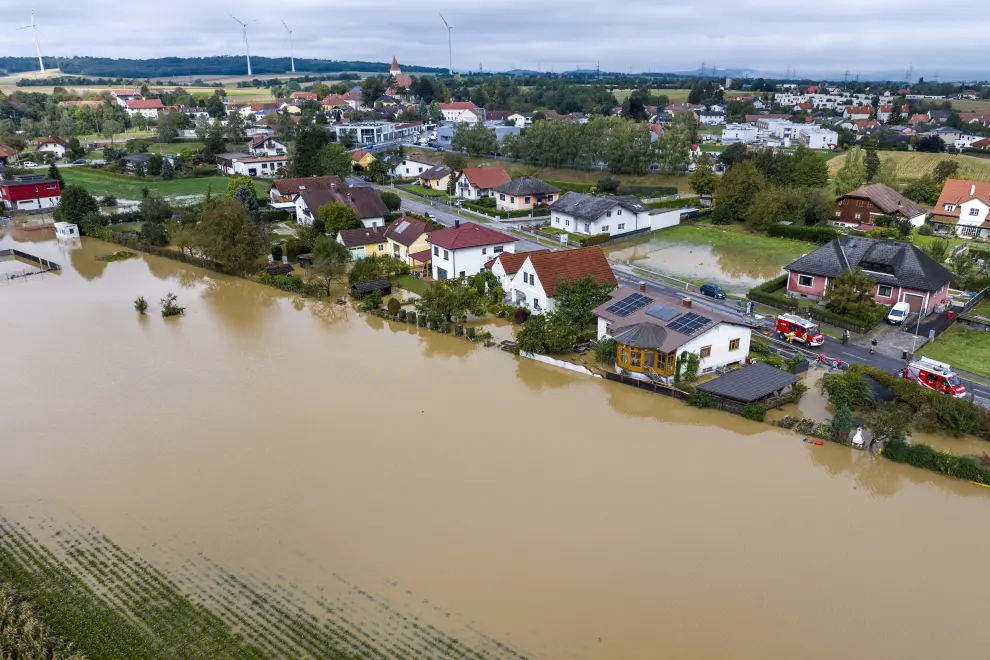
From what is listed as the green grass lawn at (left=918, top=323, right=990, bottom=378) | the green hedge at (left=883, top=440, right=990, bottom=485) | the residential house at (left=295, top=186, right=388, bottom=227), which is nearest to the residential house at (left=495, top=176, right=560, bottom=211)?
the residential house at (left=295, top=186, right=388, bottom=227)

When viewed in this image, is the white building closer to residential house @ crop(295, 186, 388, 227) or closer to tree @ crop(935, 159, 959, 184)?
tree @ crop(935, 159, 959, 184)

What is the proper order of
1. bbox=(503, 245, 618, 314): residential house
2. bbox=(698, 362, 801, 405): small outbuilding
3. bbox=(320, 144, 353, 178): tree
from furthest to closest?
bbox=(320, 144, 353, 178): tree → bbox=(503, 245, 618, 314): residential house → bbox=(698, 362, 801, 405): small outbuilding

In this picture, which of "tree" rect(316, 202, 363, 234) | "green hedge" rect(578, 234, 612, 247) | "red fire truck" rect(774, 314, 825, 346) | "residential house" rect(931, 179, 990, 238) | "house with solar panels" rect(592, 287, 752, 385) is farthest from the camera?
"residential house" rect(931, 179, 990, 238)

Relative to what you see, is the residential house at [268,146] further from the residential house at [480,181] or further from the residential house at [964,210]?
the residential house at [964,210]

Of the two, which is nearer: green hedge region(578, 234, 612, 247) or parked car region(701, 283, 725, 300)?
parked car region(701, 283, 725, 300)

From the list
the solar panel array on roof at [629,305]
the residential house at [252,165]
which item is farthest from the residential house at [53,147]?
the solar panel array on roof at [629,305]

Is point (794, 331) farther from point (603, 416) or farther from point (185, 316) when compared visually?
point (185, 316)

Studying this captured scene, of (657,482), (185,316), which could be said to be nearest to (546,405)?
(657,482)
